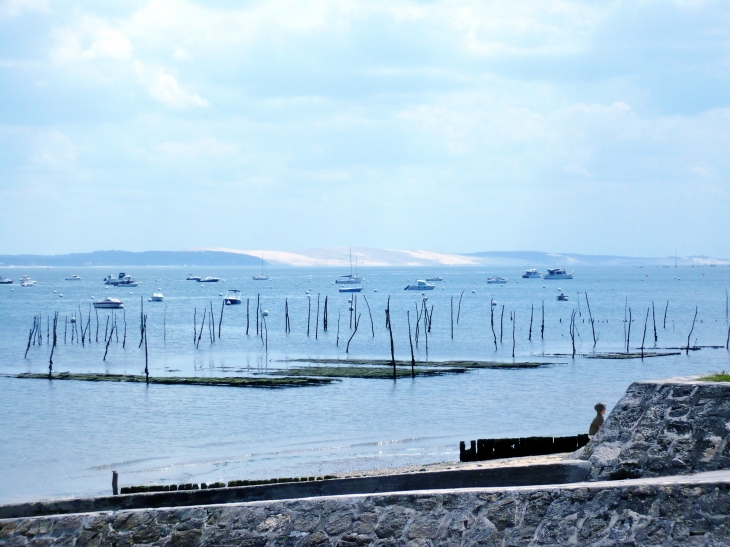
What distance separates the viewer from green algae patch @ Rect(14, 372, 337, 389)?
49719 mm

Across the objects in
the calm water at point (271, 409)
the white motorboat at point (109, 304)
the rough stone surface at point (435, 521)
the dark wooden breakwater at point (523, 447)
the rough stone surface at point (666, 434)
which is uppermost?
the rough stone surface at point (666, 434)

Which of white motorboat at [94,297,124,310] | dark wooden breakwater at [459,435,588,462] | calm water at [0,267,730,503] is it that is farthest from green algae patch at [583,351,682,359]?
white motorboat at [94,297,124,310]

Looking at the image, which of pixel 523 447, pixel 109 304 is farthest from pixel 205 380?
pixel 109 304

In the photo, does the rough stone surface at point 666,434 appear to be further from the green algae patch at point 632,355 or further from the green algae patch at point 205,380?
the green algae patch at point 632,355

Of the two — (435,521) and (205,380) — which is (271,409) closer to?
(205,380)

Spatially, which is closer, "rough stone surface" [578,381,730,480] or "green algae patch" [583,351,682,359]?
"rough stone surface" [578,381,730,480]

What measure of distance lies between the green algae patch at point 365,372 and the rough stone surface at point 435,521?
43.9m

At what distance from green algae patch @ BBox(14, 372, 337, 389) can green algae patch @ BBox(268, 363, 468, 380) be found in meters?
1.68

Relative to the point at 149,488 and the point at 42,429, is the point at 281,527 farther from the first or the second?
the point at 42,429

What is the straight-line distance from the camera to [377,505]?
340 inches

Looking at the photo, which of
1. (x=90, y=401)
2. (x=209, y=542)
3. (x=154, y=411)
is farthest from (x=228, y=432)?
(x=209, y=542)

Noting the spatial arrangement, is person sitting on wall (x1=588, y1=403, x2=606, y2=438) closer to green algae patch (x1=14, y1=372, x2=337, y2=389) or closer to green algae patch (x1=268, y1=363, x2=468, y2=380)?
green algae patch (x1=14, y1=372, x2=337, y2=389)

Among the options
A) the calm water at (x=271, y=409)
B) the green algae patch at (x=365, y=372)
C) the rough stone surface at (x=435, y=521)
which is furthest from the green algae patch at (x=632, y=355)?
the rough stone surface at (x=435, y=521)

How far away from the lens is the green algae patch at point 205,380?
163 feet
